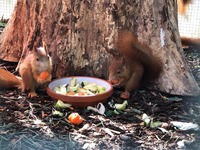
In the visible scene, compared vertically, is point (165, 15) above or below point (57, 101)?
above

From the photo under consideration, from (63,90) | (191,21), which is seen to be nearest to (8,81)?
(63,90)

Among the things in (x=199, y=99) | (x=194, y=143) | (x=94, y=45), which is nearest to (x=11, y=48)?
(x=94, y=45)

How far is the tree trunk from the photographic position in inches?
112

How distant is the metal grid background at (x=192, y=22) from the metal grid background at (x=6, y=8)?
1772 mm

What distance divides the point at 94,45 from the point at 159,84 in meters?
0.52

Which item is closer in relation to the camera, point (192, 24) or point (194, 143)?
point (194, 143)

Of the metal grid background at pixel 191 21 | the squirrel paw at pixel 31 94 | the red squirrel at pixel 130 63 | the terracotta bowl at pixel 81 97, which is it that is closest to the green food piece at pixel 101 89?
the terracotta bowl at pixel 81 97

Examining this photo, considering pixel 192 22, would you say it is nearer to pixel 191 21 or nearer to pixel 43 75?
pixel 191 21

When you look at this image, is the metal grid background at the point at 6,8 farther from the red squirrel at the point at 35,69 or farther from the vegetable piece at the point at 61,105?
the vegetable piece at the point at 61,105

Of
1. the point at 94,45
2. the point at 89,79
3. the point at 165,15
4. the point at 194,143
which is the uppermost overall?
the point at 165,15

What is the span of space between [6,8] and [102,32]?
6.89 feet

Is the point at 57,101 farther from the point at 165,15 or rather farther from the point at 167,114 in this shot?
the point at 165,15

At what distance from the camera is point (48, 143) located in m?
2.15

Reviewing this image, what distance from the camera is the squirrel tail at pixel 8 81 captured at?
2.83 meters
